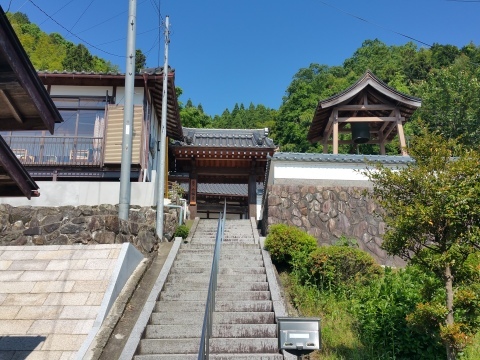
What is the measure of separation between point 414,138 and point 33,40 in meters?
57.2

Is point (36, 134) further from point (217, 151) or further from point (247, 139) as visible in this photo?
point (247, 139)

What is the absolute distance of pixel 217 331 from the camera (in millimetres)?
7273

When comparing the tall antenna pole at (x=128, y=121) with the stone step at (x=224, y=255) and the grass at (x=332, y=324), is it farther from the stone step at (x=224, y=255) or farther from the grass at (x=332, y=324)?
the grass at (x=332, y=324)

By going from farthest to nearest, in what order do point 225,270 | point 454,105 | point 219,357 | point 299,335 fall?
point 454,105 → point 225,270 → point 219,357 → point 299,335

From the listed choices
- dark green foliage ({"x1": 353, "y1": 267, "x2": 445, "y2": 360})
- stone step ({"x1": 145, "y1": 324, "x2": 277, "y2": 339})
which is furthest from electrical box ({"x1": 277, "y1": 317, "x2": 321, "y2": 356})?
stone step ({"x1": 145, "y1": 324, "x2": 277, "y2": 339})

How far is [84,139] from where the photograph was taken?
15172 millimetres

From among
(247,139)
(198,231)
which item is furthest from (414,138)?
(247,139)

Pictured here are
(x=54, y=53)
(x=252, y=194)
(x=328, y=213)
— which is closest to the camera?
(x=328, y=213)

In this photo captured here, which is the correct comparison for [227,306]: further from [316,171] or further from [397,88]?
[397,88]

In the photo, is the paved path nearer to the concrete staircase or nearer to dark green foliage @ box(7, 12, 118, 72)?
the concrete staircase

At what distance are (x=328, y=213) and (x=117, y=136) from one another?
767cm

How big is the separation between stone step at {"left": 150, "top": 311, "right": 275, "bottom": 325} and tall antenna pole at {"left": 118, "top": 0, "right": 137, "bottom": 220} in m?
4.12

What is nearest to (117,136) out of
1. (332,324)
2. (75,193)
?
(75,193)

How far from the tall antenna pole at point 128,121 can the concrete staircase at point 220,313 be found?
198cm
